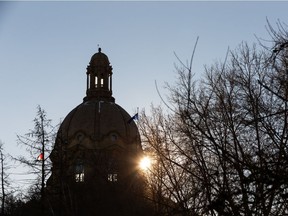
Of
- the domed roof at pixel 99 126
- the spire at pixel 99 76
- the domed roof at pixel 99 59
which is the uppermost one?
the domed roof at pixel 99 59

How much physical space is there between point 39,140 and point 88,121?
34.1 meters

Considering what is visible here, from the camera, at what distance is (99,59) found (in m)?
62.4

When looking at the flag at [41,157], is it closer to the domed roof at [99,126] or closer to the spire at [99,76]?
the domed roof at [99,126]

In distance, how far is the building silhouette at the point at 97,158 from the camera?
2062 centimetres

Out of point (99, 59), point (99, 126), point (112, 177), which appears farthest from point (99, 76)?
point (112, 177)

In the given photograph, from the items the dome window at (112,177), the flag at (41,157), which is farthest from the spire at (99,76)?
the flag at (41,157)

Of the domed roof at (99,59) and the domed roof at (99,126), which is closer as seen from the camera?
the domed roof at (99,126)

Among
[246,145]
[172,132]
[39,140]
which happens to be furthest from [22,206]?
[246,145]

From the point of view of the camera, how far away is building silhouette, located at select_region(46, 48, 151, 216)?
2062 cm

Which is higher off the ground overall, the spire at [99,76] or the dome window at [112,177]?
the spire at [99,76]

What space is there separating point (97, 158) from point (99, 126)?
17.4 metres

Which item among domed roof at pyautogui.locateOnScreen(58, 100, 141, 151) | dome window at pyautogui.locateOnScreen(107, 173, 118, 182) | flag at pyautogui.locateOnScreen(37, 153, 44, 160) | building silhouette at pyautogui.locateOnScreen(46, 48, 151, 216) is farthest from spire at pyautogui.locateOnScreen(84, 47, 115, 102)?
flag at pyautogui.locateOnScreen(37, 153, 44, 160)

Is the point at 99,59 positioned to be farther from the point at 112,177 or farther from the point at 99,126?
the point at 112,177

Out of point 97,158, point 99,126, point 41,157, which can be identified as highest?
point 99,126
